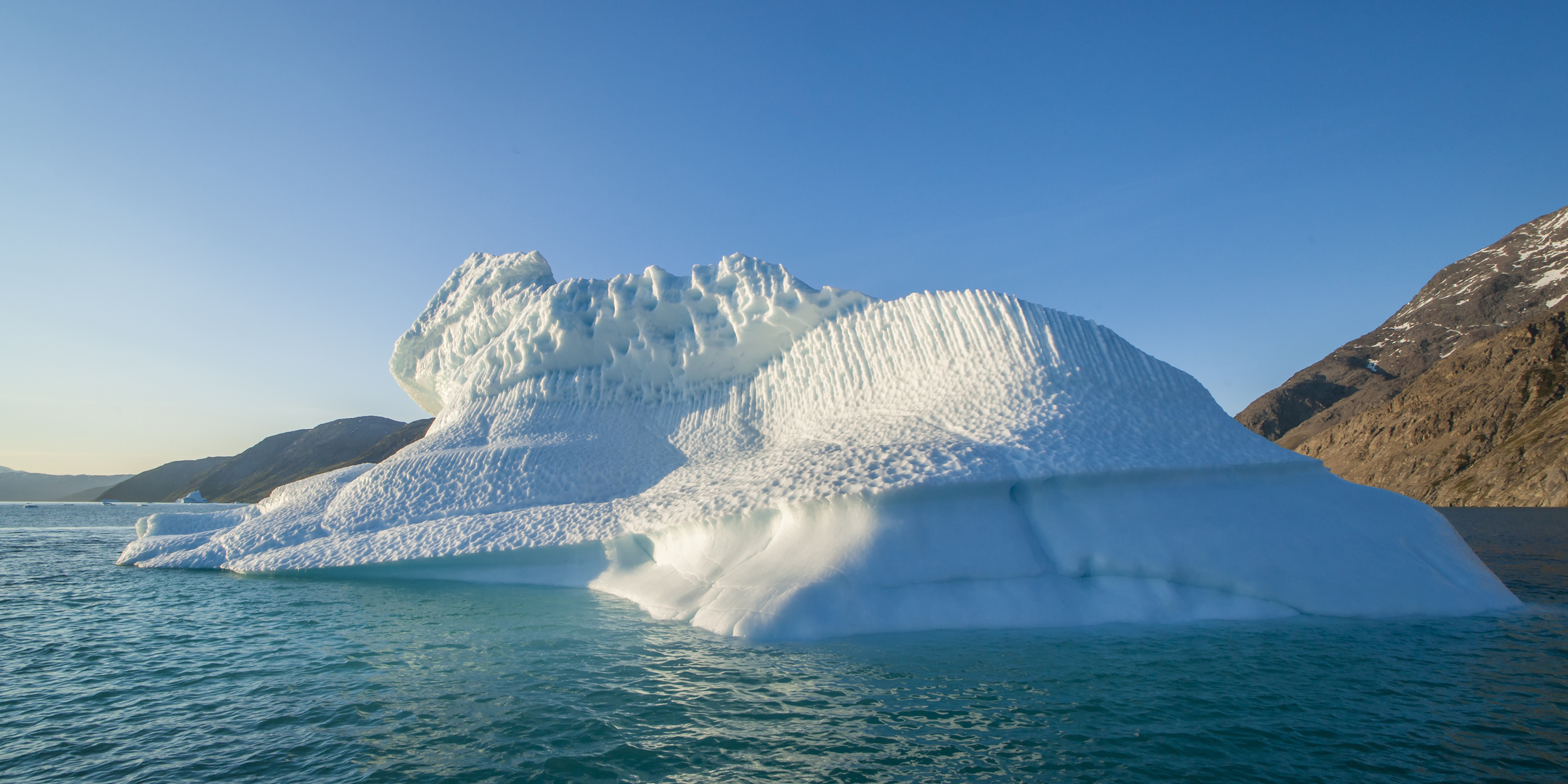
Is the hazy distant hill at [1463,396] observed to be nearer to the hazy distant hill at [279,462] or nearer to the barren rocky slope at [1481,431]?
the barren rocky slope at [1481,431]

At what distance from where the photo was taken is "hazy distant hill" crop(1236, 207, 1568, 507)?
47.4 meters

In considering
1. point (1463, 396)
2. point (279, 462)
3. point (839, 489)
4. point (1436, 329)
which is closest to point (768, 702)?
point (839, 489)

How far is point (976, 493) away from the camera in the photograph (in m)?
10.8

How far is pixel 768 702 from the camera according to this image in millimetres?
6219

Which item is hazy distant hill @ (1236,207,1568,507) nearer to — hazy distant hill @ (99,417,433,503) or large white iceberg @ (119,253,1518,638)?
large white iceberg @ (119,253,1518,638)

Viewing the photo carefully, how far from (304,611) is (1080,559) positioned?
12313mm

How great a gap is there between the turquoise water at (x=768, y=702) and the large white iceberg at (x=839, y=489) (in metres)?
0.91

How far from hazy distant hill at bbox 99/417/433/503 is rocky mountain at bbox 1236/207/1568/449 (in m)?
131

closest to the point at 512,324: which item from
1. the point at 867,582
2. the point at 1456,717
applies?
the point at 867,582

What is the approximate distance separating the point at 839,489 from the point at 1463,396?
7196cm

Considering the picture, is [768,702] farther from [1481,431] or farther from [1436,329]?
[1436,329]

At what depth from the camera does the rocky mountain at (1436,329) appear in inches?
3656

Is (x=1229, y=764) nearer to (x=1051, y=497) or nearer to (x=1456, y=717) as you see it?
(x=1456, y=717)

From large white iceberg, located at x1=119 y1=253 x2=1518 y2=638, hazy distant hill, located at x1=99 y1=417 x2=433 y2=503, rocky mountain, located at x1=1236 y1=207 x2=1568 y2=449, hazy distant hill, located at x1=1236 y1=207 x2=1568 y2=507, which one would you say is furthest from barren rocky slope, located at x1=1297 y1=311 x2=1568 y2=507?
hazy distant hill, located at x1=99 y1=417 x2=433 y2=503
